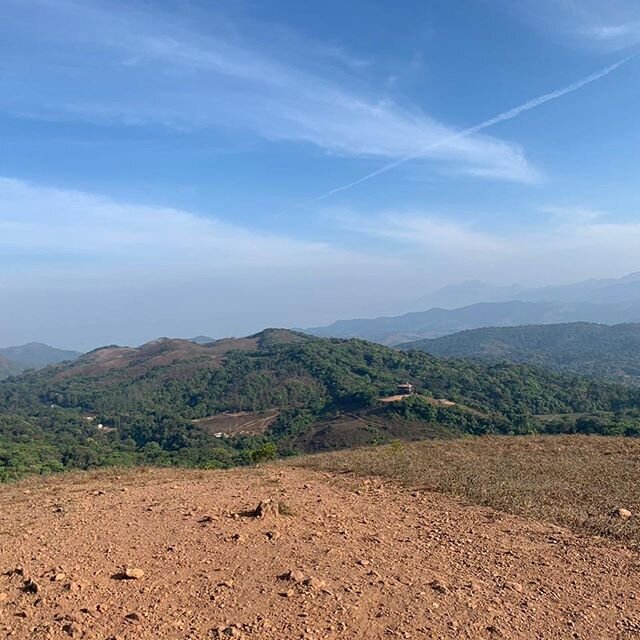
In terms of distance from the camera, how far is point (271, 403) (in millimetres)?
90312

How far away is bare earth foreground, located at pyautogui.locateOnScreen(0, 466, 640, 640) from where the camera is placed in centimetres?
526

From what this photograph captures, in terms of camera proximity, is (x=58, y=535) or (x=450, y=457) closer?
(x=58, y=535)

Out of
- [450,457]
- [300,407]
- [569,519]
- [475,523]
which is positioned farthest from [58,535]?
[300,407]

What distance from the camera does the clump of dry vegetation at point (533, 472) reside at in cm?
898

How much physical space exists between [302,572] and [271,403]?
85.2 metres

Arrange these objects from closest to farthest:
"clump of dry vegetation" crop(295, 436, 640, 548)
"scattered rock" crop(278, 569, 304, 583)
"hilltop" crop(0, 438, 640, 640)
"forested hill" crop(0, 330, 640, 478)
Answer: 1. "hilltop" crop(0, 438, 640, 640)
2. "scattered rock" crop(278, 569, 304, 583)
3. "clump of dry vegetation" crop(295, 436, 640, 548)
4. "forested hill" crop(0, 330, 640, 478)

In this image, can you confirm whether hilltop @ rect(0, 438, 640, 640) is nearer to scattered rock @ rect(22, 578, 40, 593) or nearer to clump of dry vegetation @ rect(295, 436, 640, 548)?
scattered rock @ rect(22, 578, 40, 593)

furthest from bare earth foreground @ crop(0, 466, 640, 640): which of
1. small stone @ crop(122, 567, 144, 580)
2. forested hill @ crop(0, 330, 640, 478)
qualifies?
forested hill @ crop(0, 330, 640, 478)

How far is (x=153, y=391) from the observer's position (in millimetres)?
108375

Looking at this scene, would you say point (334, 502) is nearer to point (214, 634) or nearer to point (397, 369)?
point (214, 634)

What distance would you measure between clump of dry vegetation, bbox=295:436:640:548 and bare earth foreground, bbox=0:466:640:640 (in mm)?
766

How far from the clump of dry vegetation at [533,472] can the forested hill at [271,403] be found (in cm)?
2863

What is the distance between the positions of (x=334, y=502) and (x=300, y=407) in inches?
2924

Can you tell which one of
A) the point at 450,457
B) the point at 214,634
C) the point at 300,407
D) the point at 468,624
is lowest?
the point at 300,407
